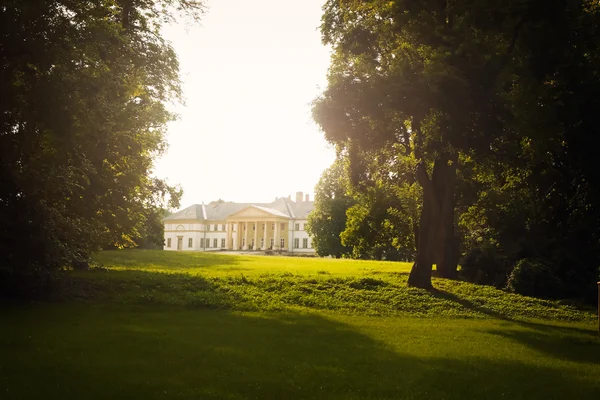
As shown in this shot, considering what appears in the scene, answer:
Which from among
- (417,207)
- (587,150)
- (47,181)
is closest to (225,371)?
(47,181)

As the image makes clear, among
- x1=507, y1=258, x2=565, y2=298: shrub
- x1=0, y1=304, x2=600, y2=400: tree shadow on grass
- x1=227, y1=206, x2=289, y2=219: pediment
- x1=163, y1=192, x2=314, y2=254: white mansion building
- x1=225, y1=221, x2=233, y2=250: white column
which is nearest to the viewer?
x1=0, y1=304, x2=600, y2=400: tree shadow on grass

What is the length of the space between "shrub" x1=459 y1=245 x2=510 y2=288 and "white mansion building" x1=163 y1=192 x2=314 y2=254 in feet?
254

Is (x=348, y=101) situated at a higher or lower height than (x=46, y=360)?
higher

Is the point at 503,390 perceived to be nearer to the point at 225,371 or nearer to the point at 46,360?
the point at 225,371

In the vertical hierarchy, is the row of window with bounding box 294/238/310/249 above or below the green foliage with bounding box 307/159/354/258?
below

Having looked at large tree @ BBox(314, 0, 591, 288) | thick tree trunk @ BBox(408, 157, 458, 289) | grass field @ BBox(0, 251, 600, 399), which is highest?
large tree @ BBox(314, 0, 591, 288)

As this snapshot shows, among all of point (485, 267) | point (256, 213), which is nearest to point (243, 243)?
point (256, 213)

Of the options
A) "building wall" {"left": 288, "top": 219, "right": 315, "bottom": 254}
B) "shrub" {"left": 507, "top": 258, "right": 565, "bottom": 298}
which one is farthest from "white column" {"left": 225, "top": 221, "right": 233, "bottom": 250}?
"shrub" {"left": 507, "top": 258, "right": 565, "bottom": 298}

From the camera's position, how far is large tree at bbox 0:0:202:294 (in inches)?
512

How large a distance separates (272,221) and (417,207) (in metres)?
80.8

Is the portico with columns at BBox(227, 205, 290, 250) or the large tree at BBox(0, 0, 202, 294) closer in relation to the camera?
the large tree at BBox(0, 0, 202, 294)

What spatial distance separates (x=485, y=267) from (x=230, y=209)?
9735 cm

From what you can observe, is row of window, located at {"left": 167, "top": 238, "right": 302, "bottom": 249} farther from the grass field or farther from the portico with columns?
the grass field

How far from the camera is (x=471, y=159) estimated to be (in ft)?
56.4
